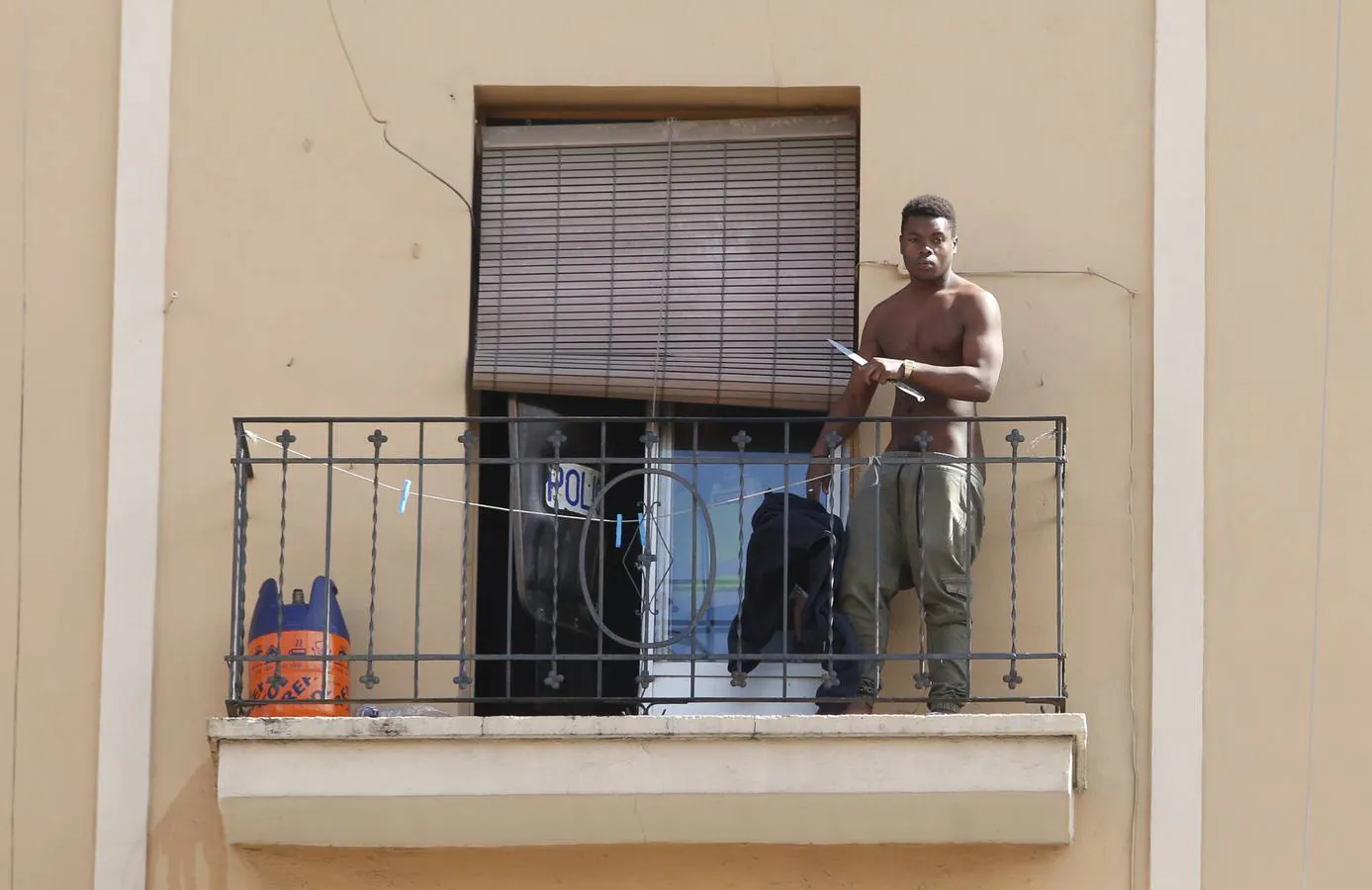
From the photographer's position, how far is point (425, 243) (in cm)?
853

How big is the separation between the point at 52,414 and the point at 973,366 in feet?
9.45

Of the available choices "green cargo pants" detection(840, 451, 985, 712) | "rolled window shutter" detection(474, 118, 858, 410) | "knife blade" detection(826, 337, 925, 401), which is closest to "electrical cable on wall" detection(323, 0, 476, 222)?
"rolled window shutter" detection(474, 118, 858, 410)

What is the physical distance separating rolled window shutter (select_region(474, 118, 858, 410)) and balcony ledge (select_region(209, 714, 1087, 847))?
1.34 metres

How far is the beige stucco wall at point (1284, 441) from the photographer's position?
7926 millimetres

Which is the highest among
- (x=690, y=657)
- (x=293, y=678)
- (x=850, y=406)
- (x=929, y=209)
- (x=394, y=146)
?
(x=394, y=146)

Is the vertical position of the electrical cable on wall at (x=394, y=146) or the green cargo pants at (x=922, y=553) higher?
the electrical cable on wall at (x=394, y=146)

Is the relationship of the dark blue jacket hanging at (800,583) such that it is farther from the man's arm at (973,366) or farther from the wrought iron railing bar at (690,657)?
the man's arm at (973,366)

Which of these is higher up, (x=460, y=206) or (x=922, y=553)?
(x=460, y=206)

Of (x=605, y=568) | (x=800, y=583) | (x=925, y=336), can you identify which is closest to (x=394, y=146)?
(x=605, y=568)

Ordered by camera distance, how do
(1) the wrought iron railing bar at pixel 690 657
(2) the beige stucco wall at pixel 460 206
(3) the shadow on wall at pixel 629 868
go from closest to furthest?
(1) the wrought iron railing bar at pixel 690 657 < (3) the shadow on wall at pixel 629 868 < (2) the beige stucco wall at pixel 460 206

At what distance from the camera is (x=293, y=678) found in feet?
26.2

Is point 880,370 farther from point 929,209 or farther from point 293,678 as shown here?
point 293,678

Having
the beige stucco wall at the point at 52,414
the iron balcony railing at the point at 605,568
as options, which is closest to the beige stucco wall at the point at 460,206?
the iron balcony railing at the point at 605,568

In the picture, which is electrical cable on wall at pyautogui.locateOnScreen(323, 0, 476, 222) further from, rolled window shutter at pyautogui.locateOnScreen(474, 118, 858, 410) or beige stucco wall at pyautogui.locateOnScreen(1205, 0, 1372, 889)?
beige stucco wall at pyautogui.locateOnScreen(1205, 0, 1372, 889)
